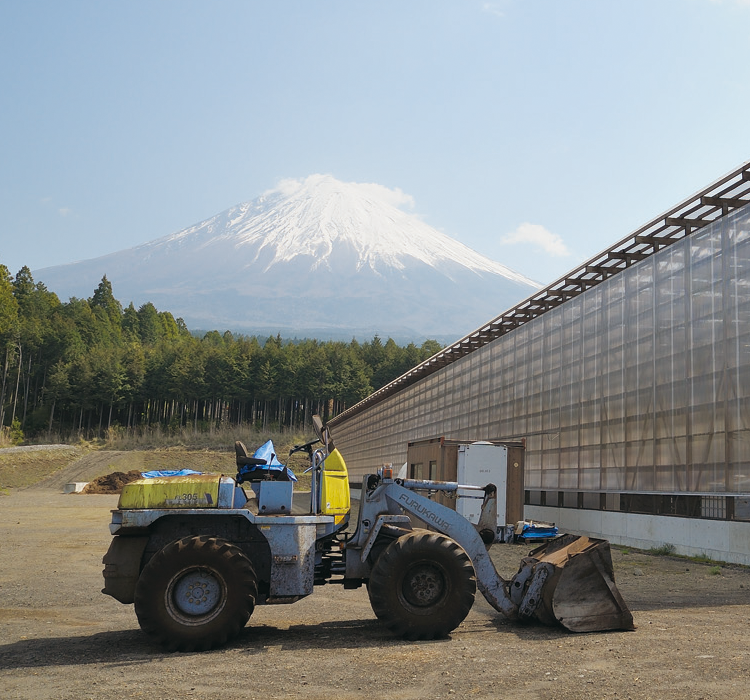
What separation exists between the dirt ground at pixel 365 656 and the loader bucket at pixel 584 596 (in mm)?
181

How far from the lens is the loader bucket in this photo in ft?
→ 31.6

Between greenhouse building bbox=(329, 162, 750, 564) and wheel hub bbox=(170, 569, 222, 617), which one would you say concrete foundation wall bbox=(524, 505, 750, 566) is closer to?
greenhouse building bbox=(329, 162, 750, 564)

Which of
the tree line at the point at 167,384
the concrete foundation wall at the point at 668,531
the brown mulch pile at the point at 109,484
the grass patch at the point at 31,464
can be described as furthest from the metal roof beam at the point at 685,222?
the tree line at the point at 167,384

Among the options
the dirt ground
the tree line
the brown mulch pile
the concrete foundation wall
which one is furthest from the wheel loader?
the tree line

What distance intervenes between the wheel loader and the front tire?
0.01 m

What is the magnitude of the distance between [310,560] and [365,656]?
1426 millimetres

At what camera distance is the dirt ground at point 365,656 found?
7.04 metres

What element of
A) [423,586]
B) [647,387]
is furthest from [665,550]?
[423,586]

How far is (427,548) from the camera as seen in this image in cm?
937

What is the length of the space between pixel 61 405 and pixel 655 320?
107110 mm

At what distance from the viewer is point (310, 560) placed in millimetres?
9469

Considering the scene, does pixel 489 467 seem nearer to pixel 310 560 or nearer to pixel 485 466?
pixel 485 466

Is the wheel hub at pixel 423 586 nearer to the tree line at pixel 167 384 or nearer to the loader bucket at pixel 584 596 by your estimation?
the loader bucket at pixel 584 596

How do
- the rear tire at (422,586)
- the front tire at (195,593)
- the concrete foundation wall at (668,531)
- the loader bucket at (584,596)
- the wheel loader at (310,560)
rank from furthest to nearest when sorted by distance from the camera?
the concrete foundation wall at (668,531) < the loader bucket at (584,596) < the rear tire at (422,586) < the wheel loader at (310,560) < the front tire at (195,593)
